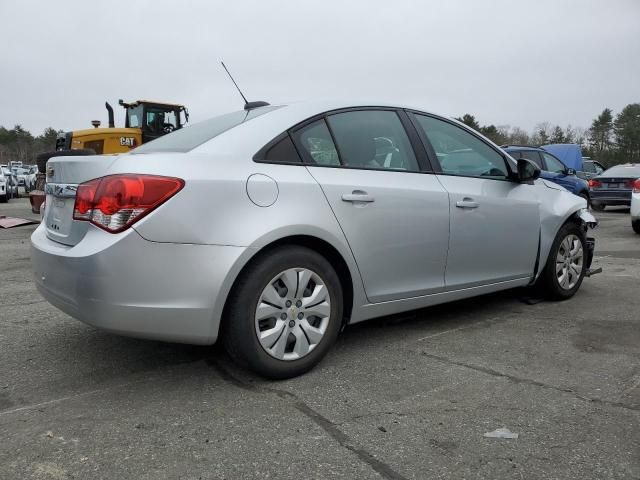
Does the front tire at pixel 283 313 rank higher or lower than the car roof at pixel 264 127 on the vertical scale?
lower

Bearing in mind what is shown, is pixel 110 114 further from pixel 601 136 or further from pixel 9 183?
pixel 601 136

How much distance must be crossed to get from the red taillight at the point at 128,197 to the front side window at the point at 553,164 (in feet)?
38.6

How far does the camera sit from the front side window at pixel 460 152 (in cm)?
403

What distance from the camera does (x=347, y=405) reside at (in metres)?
2.84

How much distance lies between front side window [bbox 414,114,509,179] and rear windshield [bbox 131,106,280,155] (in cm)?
122

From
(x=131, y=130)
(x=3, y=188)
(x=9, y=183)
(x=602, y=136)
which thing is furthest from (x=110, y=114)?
(x=602, y=136)

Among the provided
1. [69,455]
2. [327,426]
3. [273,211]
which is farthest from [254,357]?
[69,455]

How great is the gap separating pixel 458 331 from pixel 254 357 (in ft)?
5.85

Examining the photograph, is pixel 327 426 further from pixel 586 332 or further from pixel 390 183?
pixel 586 332

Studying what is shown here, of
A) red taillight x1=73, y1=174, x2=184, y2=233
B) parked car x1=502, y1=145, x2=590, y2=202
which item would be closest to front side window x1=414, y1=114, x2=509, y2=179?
red taillight x1=73, y1=174, x2=184, y2=233

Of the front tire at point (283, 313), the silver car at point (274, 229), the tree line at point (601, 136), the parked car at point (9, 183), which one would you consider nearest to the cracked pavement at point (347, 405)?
the front tire at point (283, 313)

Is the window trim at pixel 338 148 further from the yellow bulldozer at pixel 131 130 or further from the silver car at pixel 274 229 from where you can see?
the yellow bulldozer at pixel 131 130

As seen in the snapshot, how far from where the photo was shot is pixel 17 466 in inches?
88.5

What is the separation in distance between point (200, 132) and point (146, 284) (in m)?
1.12
